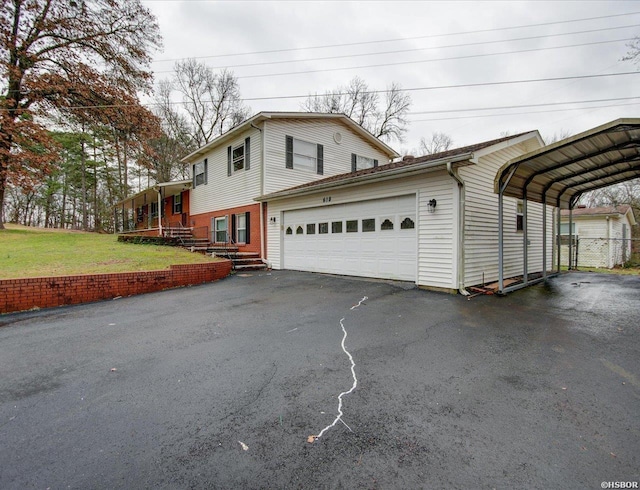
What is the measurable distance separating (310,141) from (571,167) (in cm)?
998

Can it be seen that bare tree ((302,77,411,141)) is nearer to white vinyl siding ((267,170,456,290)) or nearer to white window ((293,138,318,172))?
white window ((293,138,318,172))

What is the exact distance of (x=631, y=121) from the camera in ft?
15.6

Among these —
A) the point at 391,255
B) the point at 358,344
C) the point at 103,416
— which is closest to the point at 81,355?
the point at 103,416

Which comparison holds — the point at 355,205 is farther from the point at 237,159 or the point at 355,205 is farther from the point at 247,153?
the point at 237,159

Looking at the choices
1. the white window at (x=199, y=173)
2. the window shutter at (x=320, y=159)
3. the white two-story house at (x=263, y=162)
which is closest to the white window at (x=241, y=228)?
the white two-story house at (x=263, y=162)

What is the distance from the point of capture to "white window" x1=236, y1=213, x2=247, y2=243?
1434 cm

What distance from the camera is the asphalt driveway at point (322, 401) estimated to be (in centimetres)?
193

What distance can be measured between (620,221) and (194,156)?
26.4m

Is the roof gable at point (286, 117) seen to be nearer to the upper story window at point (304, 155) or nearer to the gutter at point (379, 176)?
the upper story window at point (304, 155)

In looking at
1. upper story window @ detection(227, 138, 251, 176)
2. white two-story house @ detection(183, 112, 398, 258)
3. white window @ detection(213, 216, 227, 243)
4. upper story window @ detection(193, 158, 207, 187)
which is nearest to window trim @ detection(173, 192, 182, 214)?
upper story window @ detection(193, 158, 207, 187)

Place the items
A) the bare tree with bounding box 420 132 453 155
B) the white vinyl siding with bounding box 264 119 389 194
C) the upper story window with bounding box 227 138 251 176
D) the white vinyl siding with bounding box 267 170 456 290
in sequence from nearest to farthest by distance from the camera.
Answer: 1. the white vinyl siding with bounding box 267 170 456 290
2. the white vinyl siding with bounding box 264 119 389 194
3. the upper story window with bounding box 227 138 251 176
4. the bare tree with bounding box 420 132 453 155

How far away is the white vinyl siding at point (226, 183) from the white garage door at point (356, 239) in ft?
8.95

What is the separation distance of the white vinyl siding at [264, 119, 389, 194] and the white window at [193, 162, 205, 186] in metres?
6.63

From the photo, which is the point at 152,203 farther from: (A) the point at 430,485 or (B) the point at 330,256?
(A) the point at 430,485
